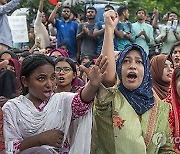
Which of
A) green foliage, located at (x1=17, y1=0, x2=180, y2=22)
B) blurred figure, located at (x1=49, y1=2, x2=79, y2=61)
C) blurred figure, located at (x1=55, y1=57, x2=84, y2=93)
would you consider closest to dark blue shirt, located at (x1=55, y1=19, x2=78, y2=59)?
blurred figure, located at (x1=49, y1=2, x2=79, y2=61)

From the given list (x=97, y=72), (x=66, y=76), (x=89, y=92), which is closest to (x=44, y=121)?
(x=89, y=92)

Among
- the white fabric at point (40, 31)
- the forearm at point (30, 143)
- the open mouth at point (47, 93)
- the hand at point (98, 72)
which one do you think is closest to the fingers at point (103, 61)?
the hand at point (98, 72)

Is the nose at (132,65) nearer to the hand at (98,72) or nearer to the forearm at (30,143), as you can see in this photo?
the hand at (98,72)

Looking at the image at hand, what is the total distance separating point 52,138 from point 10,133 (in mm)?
300

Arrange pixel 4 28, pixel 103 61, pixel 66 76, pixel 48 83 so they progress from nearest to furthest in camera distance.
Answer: pixel 103 61
pixel 48 83
pixel 66 76
pixel 4 28

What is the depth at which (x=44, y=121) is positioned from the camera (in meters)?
3.81

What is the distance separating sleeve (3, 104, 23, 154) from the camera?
3736 millimetres

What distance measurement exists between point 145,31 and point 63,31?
158 cm

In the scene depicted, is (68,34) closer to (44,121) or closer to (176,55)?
(176,55)

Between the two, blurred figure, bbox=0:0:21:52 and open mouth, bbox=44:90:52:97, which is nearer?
open mouth, bbox=44:90:52:97

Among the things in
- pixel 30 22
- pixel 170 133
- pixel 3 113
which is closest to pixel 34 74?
pixel 3 113

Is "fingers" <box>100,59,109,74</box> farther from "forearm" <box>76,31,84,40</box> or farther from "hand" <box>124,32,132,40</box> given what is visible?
"forearm" <box>76,31,84,40</box>

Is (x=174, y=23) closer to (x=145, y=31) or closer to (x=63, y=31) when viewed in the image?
(x=145, y=31)

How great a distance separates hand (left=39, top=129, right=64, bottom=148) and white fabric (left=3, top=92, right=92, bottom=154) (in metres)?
0.06
